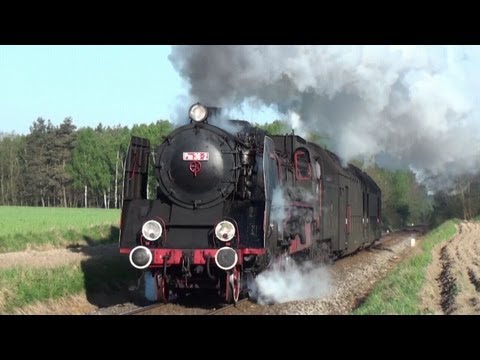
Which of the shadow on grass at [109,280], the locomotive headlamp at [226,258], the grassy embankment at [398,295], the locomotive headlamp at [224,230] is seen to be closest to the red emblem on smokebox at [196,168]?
the locomotive headlamp at [224,230]

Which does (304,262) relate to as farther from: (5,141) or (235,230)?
(5,141)

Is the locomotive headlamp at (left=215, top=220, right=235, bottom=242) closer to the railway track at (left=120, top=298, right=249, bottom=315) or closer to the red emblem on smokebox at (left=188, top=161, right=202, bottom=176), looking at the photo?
the red emblem on smokebox at (left=188, top=161, right=202, bottom=176)

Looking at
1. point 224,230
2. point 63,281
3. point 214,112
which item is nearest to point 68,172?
point 63,281

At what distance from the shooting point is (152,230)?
35.4 feet

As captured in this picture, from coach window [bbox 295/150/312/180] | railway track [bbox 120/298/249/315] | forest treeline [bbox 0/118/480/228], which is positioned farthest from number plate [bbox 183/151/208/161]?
forest treeline [bbox 0/118/480/228]

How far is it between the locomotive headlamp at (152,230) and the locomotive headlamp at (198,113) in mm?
2008

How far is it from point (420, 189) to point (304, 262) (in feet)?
202

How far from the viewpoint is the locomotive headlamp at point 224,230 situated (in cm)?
1057

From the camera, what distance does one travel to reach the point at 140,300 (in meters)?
12.8

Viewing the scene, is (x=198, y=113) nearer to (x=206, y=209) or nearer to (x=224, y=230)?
(x=206, y=209)

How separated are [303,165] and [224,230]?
4599mm

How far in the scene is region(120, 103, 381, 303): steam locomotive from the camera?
10586 mm

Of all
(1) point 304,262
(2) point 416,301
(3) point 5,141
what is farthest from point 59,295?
(3) point 5,141

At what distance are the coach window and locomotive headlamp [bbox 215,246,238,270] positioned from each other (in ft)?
14.5
